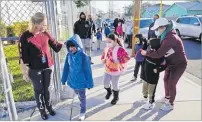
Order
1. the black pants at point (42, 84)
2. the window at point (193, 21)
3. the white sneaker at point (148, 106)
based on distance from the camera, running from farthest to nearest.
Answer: the window at point (193, 21)
the white sneaker at point (148, 106)
the black pants at point (42, 84)

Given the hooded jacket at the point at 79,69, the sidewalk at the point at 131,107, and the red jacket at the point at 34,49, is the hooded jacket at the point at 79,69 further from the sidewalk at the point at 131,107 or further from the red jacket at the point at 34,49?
the sidewalk at the point at 131,107

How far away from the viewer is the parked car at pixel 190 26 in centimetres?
1461

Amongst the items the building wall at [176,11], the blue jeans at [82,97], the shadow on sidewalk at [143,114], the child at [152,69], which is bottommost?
the shadow on sidewalk at [143,114]

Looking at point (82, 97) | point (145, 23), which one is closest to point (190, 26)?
point (145, 23)

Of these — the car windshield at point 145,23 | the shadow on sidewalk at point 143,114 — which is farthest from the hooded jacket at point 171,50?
the car windshield at point 145,23

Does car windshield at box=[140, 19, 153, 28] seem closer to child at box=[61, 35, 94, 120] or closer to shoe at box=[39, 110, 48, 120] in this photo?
child at box=[61, 35, 94, 120]

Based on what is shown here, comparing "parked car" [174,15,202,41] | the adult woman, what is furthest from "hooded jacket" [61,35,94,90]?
"parked car" [174,15,202,41]

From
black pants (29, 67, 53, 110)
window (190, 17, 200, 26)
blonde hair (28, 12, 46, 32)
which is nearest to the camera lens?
blonde hair (28, 12, 46, 32)

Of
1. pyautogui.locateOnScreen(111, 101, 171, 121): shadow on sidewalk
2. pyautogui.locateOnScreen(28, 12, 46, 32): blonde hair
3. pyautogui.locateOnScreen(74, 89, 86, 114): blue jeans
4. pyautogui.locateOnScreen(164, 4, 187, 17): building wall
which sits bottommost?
pyautogui.locateOnScreen(111, 101, 171, 121): shadow on sidewalk

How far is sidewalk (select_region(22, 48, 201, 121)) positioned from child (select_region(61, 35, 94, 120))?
449mm

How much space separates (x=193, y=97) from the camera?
5.09m

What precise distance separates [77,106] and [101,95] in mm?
775

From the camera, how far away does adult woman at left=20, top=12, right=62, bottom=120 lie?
3605mm

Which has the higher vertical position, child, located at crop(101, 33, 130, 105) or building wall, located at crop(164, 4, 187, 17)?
building wall, located at crop(164, 4, 187, 17)
